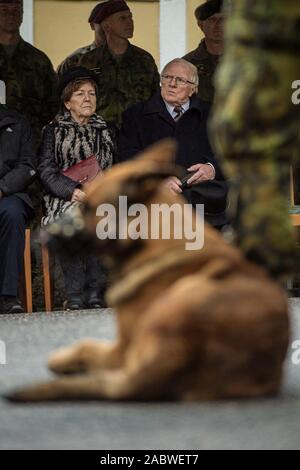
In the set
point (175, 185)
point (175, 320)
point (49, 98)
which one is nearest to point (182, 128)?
point (175, 185)

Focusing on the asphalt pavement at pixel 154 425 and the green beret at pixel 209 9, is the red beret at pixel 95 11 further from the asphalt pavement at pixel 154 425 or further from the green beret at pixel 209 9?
the asphalt pavement at pixel 154 425

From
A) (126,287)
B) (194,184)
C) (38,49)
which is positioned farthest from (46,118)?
(126,287)

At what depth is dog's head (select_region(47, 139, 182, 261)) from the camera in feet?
18.6

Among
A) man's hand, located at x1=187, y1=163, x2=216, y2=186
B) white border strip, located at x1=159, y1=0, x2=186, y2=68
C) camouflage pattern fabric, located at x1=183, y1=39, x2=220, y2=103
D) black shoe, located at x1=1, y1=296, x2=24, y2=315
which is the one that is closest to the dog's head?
black shoe, located at x1=1, y1=296, x2=24, y2=315

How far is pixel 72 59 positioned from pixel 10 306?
2.36 m

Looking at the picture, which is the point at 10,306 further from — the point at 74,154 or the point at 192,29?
the point at 192,29

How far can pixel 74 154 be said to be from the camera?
10.9 meters

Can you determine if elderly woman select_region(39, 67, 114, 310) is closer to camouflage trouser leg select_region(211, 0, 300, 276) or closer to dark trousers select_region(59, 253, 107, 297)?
dark trousers select_region(59, 253, 107, 297)

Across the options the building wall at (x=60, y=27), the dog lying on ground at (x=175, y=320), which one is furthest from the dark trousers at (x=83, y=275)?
the dog lying on ground at (x=175, y=320)

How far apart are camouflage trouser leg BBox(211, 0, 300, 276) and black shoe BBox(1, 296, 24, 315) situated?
498cm

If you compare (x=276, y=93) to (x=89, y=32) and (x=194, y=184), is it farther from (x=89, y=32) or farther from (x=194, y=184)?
(x=89, y=32)

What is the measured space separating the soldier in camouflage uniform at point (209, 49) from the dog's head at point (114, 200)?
6113 millimetres

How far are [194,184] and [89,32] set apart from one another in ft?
5.99

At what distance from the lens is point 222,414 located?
5270 mm
